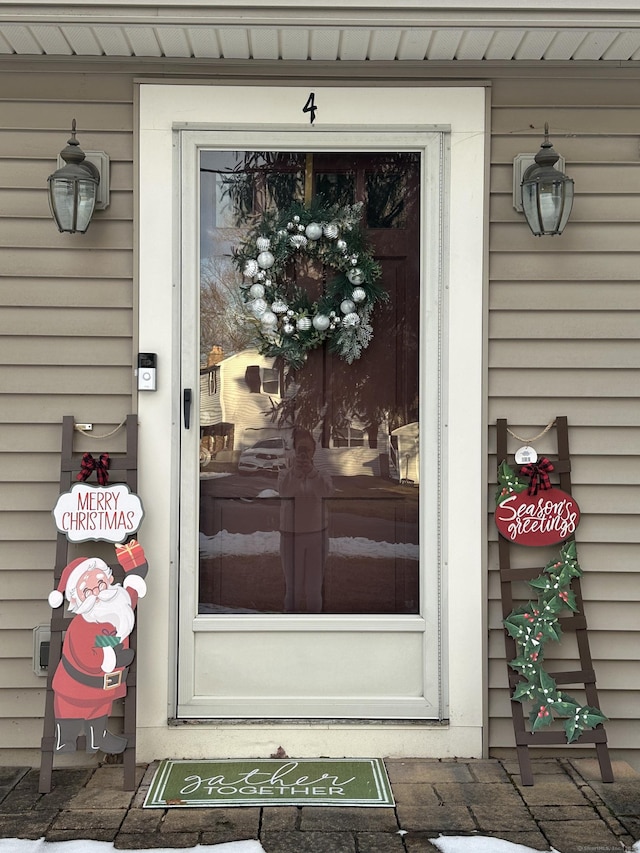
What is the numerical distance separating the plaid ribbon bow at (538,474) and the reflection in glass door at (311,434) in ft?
1.40

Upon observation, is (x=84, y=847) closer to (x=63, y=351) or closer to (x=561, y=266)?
(x=63, y=351)

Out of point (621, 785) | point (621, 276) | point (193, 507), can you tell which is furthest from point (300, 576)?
point (621, 276)

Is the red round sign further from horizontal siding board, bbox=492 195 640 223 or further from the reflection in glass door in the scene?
horizontal siding board, bbox=492 195 640 223

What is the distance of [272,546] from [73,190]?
4.88ft

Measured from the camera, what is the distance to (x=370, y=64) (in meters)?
2.80

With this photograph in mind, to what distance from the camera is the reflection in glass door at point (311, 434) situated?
291cm

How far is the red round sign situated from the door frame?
0.34 ft

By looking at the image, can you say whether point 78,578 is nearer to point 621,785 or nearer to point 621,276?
point 621,785

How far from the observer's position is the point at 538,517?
2.80 meters

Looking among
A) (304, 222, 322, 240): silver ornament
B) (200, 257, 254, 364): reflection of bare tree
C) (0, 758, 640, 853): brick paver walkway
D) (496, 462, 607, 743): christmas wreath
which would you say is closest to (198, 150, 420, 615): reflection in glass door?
(200, 257, 254, 364): reflection of bare tree

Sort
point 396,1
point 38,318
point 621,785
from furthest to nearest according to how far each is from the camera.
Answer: point 38,318
point 621,785
point 396,1

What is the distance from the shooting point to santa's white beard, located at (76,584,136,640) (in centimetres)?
269

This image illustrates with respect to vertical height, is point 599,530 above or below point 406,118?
below

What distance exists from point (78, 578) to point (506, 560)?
1549 millimetres
